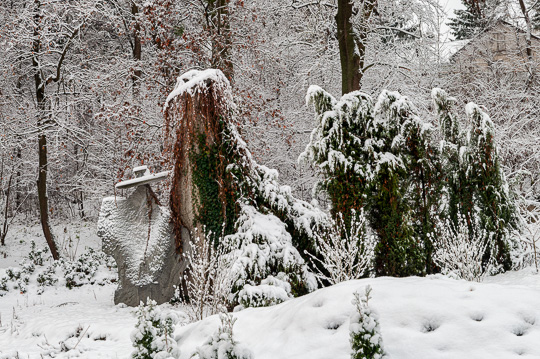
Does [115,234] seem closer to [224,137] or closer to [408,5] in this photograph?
[224,137]

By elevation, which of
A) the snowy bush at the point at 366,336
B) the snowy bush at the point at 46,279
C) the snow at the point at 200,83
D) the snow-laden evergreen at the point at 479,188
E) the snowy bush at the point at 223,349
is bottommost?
the snowy bush at the point at 46,279

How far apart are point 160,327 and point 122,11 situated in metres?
10.7

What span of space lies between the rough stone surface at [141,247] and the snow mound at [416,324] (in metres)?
3.25

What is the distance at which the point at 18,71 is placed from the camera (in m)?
12.2

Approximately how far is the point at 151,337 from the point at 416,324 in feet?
6.39

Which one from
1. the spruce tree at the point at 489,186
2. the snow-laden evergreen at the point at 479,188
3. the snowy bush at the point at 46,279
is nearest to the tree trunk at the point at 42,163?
the snowy bush at the point at 46,279

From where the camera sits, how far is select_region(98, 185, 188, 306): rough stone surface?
674 cm

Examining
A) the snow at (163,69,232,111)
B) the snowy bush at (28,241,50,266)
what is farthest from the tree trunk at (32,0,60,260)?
the snow at (163,69,232,111)

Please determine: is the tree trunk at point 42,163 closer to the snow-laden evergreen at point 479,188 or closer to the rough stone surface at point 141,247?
the rough stone surface at point 141,247

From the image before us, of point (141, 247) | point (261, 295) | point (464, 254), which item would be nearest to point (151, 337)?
point (261, 295)

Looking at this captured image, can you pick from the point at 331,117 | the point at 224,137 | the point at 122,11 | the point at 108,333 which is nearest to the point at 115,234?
the point at 108,333

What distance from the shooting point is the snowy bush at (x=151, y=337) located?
122 inches

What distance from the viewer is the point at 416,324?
293 cm

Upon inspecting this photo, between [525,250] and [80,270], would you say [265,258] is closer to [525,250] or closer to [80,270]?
[525,250]
